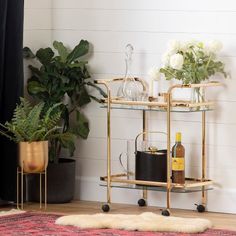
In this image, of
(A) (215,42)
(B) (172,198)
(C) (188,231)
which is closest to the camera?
(C) (188,231)

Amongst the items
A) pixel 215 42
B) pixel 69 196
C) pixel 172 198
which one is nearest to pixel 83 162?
pixel 69 196

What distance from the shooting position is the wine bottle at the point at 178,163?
5.02 m

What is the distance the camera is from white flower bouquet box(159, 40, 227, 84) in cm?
498

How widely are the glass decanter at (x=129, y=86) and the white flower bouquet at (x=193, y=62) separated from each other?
0.75ft

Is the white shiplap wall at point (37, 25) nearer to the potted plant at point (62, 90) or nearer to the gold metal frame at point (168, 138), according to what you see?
the potted plant at point (62, 90)

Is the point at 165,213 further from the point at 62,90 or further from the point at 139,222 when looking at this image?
the point at 62,90

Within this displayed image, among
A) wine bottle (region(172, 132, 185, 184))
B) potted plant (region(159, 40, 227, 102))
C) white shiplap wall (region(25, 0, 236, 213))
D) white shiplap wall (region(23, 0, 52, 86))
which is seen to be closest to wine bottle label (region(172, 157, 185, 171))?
wine bottle (region(172, 132, 185, 184))

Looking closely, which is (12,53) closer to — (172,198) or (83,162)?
(83,162)

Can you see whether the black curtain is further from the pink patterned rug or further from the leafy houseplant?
the pink patterned rug

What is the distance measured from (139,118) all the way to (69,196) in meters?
0.68

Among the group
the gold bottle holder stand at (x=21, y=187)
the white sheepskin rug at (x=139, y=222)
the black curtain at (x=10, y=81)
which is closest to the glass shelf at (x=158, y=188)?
the white sheepskin rug at (x=139, y=222)

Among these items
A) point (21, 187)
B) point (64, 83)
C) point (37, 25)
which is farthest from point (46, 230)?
point (37, 25)

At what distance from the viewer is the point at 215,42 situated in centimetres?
498

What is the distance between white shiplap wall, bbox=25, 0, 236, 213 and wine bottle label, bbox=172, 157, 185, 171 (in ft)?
0.86
